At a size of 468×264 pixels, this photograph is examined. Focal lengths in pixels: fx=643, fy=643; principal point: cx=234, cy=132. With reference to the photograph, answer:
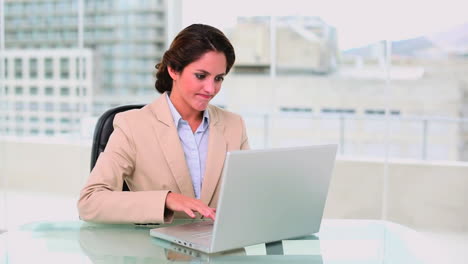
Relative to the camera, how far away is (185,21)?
5.14 metres

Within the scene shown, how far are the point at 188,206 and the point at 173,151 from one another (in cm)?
33

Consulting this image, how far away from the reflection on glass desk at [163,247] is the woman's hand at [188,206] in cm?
10

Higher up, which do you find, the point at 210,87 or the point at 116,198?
the point at 210,87

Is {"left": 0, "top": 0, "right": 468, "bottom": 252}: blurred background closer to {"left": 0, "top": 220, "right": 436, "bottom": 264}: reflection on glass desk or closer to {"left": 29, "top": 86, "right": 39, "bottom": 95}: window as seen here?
{"left": 29, "top": 86, "right": 39, "bottom": 95}: window

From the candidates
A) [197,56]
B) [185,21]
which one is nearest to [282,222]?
[197,56]

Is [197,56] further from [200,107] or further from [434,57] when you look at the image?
[434,57]

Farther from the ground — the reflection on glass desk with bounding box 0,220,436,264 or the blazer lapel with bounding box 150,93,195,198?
the blazer lapel with bounding box 150,93,195,198

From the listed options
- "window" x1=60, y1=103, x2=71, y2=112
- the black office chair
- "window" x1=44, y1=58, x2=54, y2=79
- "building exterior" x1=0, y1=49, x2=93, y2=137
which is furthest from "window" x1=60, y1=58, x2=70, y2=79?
the black office chair

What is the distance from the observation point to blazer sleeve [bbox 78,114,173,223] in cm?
172

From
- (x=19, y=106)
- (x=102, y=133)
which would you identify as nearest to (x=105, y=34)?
(x=19, y=106)

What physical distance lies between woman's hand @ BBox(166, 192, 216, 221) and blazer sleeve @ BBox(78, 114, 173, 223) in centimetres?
2

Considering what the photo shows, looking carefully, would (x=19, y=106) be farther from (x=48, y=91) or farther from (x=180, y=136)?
(x=180, y=136)

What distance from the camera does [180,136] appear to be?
2.04 metres

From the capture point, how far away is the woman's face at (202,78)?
1936 mm
